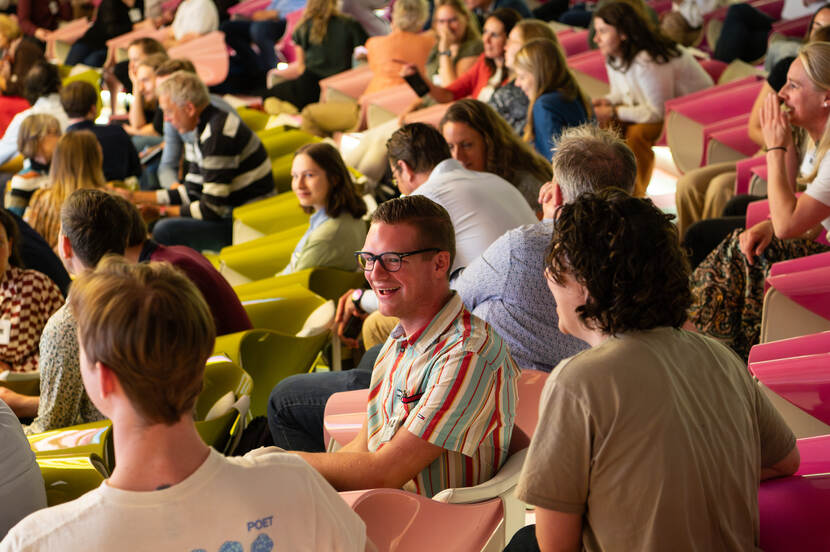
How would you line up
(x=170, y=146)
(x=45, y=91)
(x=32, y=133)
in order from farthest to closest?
(x=45, y=91) < (x=170, y=146) < (x=32, y=133)

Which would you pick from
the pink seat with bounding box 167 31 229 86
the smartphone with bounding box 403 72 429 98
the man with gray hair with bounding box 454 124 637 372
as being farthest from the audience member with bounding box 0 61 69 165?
the man with gray hair with bounding box 454 124 637 372

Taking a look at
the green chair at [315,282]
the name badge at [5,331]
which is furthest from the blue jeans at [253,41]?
the name badge at [5,331]

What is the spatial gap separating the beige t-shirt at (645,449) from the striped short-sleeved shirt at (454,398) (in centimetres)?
36

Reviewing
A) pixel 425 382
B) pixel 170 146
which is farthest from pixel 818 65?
pixel 170 146

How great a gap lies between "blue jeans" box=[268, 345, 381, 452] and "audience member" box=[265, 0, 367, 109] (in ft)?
14.4

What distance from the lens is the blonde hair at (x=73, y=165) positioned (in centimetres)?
427

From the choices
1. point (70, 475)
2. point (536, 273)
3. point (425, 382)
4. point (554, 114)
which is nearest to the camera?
point (425, 382)

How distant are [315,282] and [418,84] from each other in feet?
5.92

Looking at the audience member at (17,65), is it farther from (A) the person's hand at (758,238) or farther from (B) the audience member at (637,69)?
(A) the person's hand at (758,238)

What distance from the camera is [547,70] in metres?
4.15

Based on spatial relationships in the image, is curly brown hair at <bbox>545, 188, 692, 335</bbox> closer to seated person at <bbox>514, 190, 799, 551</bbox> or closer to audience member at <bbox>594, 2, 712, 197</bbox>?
seated person at <bbox>514, 190, 799, 551</bbox>

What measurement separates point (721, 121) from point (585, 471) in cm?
349

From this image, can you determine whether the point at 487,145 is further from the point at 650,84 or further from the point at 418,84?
the point at 418,84

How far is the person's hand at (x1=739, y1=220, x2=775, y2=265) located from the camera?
284cm
